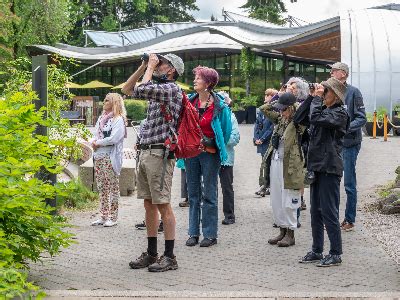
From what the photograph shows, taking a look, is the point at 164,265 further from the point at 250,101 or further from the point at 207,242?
the point at 250,101

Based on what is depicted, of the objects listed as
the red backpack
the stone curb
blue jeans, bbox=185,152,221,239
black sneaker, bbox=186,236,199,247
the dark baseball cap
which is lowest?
black sneaker, bbox=186,236,199,247

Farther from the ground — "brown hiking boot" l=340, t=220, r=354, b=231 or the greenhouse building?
the greenhouse building

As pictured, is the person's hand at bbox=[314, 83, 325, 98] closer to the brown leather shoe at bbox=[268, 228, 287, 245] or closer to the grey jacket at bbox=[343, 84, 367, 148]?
the grey jacket at bbox=[343, 84, 367, 148]

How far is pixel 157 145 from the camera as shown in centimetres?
691

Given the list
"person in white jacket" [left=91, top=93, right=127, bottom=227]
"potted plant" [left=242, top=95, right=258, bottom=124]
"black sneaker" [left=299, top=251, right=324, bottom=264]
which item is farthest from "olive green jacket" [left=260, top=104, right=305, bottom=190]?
"potted plant" [left=242, top=95, right=258, bottom=124]

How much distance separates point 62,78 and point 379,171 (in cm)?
730

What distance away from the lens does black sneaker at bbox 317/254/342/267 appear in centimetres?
710

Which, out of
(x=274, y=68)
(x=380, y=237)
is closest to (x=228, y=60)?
(x=274, y=68)

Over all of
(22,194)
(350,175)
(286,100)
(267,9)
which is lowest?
(350,175)

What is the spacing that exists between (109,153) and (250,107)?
35.7m

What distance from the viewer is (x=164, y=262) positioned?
6922 mm

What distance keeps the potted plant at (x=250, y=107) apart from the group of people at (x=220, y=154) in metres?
34.5

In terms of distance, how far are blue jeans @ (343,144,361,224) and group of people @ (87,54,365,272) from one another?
0.01 m

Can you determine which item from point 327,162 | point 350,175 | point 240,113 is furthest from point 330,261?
point 240,113
